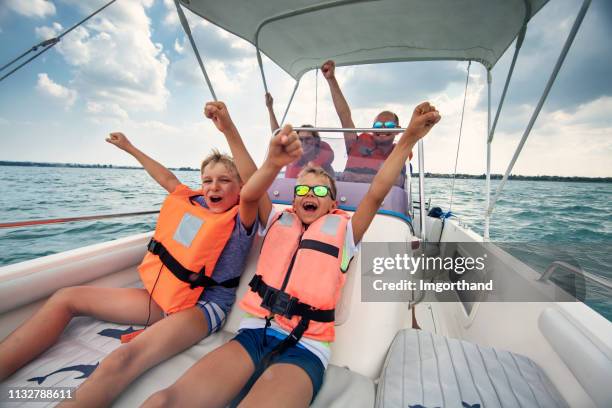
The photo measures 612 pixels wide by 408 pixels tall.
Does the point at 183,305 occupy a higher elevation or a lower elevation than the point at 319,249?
lower

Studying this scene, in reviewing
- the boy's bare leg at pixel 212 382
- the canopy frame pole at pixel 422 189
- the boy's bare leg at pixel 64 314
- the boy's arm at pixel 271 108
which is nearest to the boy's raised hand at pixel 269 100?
the boy's arm at pixel 271 108

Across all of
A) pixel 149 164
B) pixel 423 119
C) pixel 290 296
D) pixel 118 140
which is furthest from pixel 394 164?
pixel 118 140

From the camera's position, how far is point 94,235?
6.27 metres

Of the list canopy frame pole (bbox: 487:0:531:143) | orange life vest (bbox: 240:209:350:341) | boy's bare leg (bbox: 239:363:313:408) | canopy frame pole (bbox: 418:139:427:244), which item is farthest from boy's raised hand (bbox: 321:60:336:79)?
boy's bare leg (bbox: 239:363:313:408)

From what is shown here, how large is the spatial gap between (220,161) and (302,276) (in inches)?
35.4

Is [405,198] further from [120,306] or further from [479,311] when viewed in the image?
[120,306]

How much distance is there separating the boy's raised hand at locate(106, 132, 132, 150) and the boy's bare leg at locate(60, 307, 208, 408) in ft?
4.17

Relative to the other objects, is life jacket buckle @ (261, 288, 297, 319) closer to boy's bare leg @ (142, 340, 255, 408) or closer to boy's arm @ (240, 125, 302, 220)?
boy's bare leg @ (142, 340, 255, 408)

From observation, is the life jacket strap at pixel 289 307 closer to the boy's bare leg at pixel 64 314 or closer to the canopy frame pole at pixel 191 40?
the boy's bare leg at pixel 64 314

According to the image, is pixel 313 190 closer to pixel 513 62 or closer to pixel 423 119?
pixel 423 119

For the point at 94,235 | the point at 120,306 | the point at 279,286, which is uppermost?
the point at 279,286

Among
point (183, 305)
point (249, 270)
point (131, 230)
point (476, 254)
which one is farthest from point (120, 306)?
point (131, 230)

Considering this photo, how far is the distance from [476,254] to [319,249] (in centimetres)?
199

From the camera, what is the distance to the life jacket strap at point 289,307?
1.41 metres
